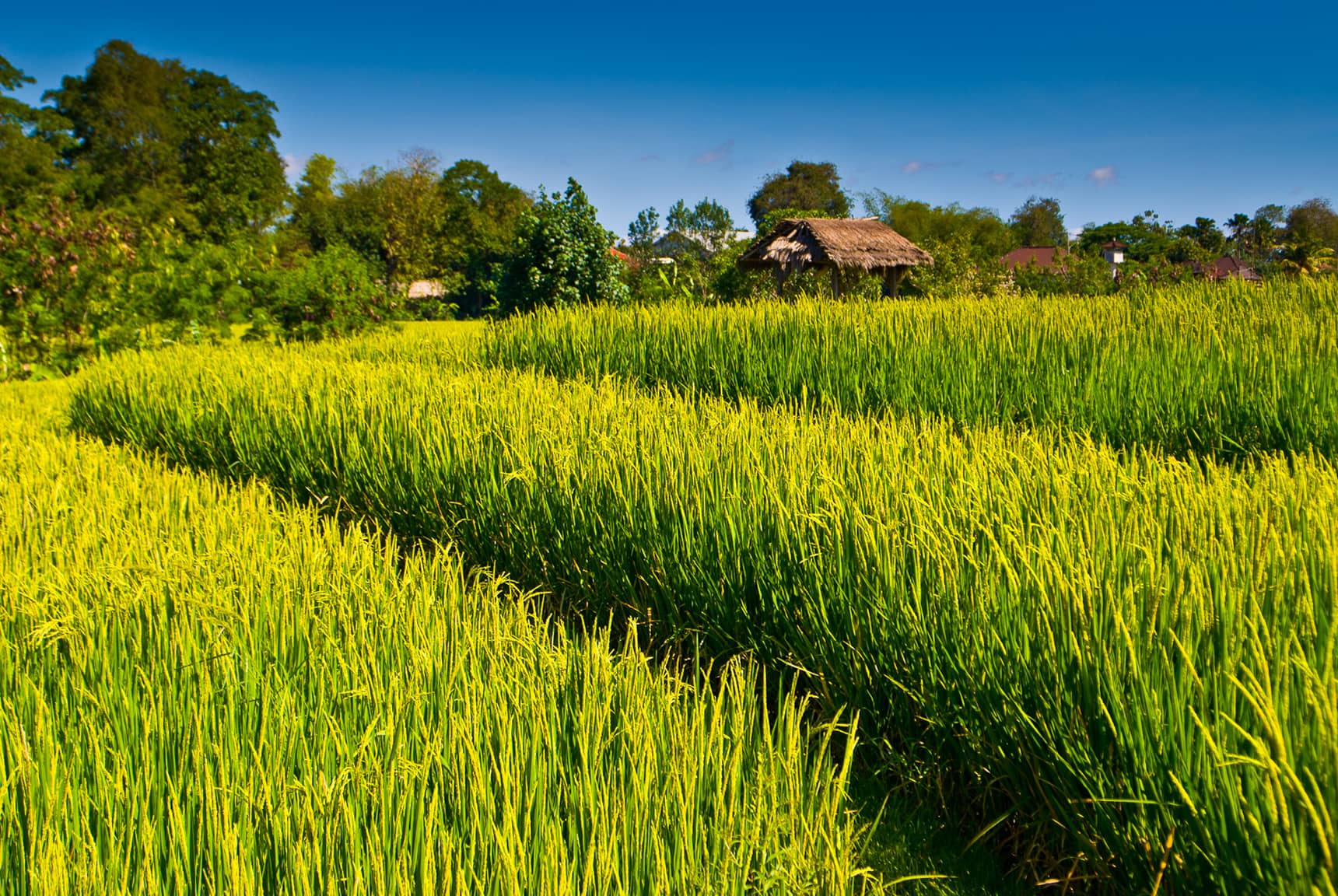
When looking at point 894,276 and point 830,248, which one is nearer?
point 830,248

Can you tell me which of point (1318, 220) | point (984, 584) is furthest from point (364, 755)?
point (1318, 220)

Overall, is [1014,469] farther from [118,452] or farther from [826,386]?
[118,452]

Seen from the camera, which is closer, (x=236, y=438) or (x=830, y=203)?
(x=236, y=438)

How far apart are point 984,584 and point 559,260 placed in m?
11.9

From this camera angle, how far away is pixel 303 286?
421 inches

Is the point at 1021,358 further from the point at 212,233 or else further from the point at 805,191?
the point at 805,191

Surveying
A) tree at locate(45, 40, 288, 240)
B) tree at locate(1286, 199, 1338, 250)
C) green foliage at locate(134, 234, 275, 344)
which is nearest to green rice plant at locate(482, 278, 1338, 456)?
green foliage at locate(134, 234, 275, 344)

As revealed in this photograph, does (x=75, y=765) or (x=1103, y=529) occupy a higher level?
(x=1103, y=529)

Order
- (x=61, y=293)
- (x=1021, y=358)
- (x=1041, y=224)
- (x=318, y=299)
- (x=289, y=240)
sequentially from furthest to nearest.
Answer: (x=1041, y=224), (x=289, y=240), (x=318, y=299), (x=61, y=293), (x=1021, y=358)

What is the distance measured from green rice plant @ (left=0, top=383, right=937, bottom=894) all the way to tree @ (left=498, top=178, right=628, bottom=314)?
11070mm

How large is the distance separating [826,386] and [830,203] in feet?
175

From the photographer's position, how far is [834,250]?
62.0 feet

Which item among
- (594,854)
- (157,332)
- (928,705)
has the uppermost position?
(157,332)

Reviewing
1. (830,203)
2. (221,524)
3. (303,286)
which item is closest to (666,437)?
(221,524)
